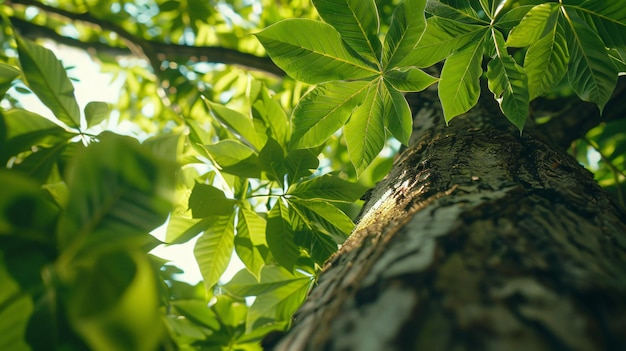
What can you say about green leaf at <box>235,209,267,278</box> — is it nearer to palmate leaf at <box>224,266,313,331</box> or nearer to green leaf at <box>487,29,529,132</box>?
palmate leaf at <box>224,266,313,331</box>

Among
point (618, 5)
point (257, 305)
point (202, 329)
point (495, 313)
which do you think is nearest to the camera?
point (495, 313)

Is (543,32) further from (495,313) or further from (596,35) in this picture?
(495,313)

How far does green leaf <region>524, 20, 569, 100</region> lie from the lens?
1.07m

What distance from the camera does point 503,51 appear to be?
3.61 ft

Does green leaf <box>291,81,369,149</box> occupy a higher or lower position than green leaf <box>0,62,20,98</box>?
lower

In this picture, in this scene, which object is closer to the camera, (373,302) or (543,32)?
(373,302)

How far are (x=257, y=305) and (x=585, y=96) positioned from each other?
3.71 ft

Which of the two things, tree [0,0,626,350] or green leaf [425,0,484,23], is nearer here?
tree [0,0,626,350]

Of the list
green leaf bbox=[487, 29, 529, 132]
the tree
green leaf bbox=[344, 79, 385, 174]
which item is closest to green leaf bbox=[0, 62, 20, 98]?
the tree

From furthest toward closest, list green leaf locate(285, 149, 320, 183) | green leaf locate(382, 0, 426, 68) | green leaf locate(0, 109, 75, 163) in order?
green leaf locate(285, 149, 320, 183) < green leaf locate(382, 0, 426, 68) < green leaf locate(0, 109, 75, 163)

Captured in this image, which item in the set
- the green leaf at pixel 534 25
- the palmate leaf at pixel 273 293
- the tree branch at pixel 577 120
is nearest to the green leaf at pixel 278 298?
the palmate leaf at pixel 273 293

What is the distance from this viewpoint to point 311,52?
105 cm

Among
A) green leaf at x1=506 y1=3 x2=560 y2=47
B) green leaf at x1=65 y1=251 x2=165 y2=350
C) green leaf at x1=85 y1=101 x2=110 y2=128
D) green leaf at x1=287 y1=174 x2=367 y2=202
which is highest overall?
green leaf at x1=85 y1=101 x2=110 y2=128

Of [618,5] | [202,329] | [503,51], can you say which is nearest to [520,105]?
[503,51]
